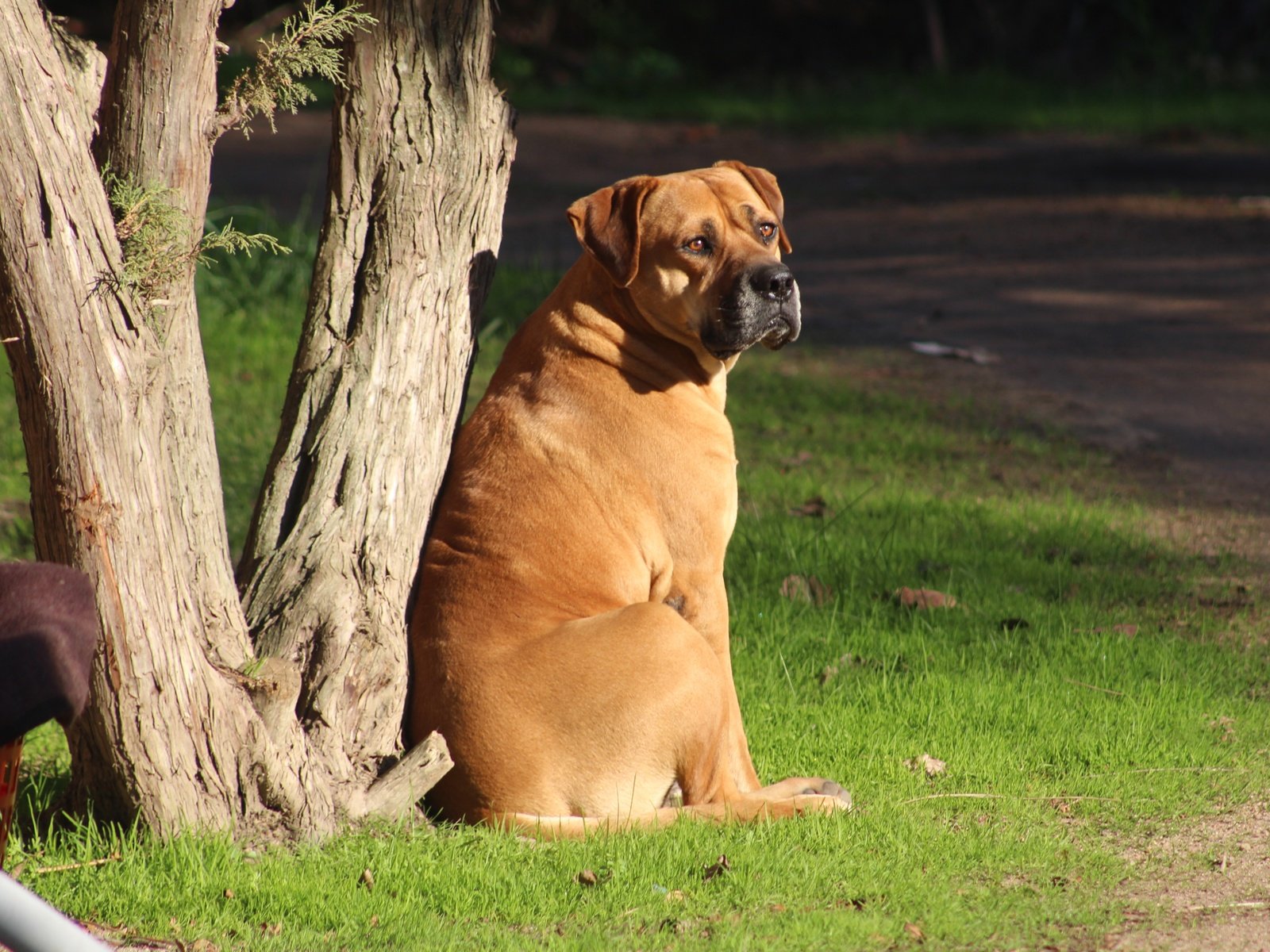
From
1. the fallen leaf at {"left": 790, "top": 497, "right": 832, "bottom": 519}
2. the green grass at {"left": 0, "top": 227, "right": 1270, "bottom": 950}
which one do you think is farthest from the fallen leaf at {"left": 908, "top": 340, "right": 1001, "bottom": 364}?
the fallen leaf at {"left": 790, "top": 497, "right": 832, "bottom": 519}

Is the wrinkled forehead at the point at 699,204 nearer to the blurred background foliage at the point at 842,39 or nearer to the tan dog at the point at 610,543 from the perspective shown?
the tan dog at the point at 610,543

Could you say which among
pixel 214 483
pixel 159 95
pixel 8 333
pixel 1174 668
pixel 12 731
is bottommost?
pixel 1174 668

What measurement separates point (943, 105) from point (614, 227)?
46.3 ft

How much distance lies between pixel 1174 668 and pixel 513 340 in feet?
7.94

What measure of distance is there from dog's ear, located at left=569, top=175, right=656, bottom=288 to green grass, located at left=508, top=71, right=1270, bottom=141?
1229cm

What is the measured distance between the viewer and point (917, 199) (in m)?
13.4

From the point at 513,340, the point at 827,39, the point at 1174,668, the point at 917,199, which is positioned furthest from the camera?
the point at 827,39

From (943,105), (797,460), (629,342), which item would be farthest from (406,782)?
(943,105)

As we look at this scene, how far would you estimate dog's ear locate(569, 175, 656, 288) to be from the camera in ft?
14.1

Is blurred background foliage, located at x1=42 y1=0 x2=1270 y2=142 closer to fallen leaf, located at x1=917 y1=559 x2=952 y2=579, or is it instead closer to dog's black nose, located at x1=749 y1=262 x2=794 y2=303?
fallen leaf, located at x1=917 y1=559 x2=952 y2=579

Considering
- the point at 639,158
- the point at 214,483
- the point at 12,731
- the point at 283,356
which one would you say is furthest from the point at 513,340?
the point at 639,158

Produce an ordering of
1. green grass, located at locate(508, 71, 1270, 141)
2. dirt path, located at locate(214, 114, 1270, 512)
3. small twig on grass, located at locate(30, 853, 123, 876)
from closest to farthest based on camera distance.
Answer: small twig on grass, located at locate(30, 853, 123, 876)
dirt path, located at locate(214, 114, 1270, 512)
green grass, located at locate(508, 71, 1270, 141)

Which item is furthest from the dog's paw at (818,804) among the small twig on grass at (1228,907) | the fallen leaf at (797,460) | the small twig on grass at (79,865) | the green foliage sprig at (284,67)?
Answer: the fallen leaf at (797,460)

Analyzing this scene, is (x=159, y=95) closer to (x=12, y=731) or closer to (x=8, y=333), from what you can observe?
(x=8, y=333)
